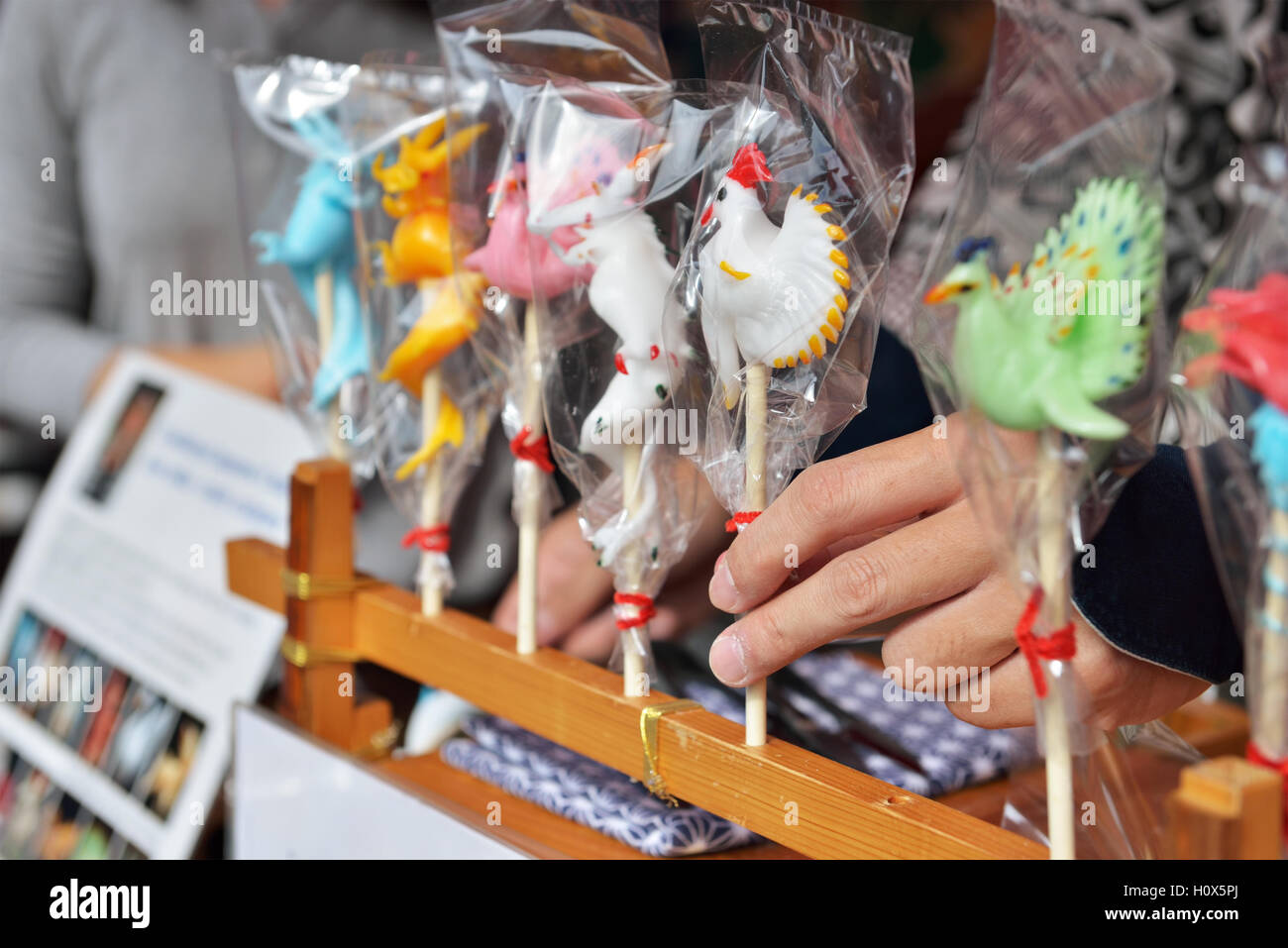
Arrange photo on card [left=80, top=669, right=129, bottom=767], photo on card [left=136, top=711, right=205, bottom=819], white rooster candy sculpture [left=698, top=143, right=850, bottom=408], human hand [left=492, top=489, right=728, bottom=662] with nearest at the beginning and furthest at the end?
white rooster candy sculpture [left=698, top=143, right=850, bottom=408], human hand [left=492, top=489, right=728, bottom=662], photo on card [left=136, top=711, right=205, bottom=819], photo on card [left=80, top=669, right=129, bottom=767]

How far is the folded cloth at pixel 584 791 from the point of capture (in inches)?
31.0

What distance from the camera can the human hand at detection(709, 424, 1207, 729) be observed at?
64cm

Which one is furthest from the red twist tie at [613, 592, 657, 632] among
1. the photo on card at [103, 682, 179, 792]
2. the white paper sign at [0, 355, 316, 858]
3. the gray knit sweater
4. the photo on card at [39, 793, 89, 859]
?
the gray knit sweater

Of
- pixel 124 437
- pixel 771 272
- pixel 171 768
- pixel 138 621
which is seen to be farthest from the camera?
pixel 124 437

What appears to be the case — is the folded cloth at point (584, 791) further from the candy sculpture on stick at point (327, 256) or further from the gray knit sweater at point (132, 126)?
the gray knit sweater at point (132, 126)

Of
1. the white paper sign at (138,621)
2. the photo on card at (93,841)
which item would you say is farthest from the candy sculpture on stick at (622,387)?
the photo on card at (93,841)

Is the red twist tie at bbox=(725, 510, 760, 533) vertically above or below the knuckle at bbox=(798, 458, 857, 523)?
below

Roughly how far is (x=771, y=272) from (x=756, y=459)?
11 centimetres

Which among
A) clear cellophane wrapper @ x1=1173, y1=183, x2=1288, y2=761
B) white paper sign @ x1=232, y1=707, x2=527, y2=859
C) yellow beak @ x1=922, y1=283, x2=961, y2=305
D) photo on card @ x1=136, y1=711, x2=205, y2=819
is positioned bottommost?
photo on card @ x1=136, y1=711, x2=205, y2=819

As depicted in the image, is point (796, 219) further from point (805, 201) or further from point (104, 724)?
point (104, 724)

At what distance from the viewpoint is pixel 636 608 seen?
0.76 metres

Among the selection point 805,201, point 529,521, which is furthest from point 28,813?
point 805,201

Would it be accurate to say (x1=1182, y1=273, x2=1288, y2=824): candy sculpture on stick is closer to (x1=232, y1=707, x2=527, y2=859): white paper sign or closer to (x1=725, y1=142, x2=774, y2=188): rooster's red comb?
(x1=725, y1=142, x2=774, y2=188): rooster's red comb

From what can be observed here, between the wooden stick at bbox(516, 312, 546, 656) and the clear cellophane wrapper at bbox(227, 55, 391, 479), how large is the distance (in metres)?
0.18
